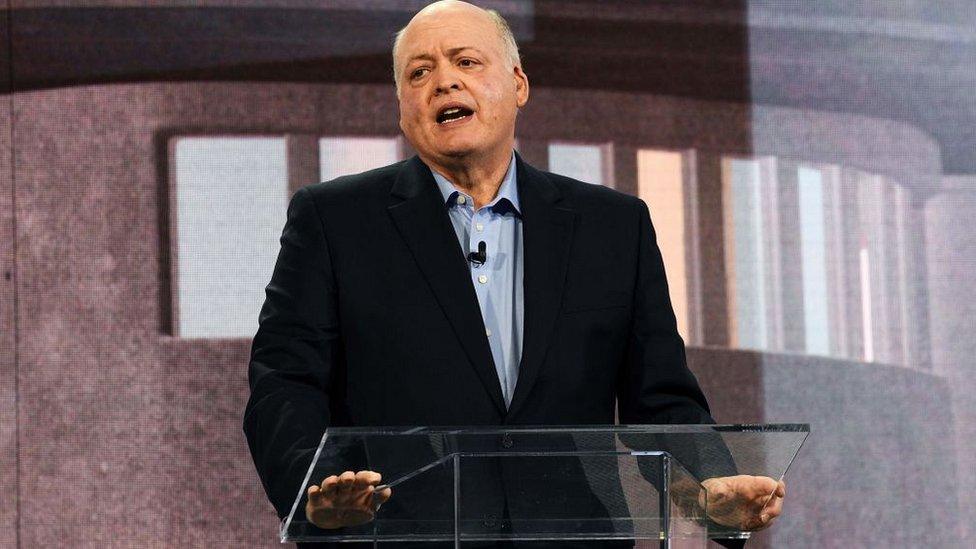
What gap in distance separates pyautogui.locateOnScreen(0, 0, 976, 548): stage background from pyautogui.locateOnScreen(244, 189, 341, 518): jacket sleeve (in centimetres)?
169

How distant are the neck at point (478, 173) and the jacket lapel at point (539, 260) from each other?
34mm

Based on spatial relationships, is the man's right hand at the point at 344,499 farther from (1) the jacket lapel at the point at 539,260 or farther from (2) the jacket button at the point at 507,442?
(1) the jacket lapel at the point at 539,260

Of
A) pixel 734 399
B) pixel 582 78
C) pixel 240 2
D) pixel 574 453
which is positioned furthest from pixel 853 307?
pixel 574 453

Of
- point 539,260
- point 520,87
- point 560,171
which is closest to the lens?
point 539,260

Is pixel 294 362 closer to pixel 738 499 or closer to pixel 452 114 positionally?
pixel 452 114

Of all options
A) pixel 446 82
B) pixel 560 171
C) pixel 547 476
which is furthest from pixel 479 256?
pixel 560 171

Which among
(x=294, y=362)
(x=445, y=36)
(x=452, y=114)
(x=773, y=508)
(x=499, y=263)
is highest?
(x=445, y=36)

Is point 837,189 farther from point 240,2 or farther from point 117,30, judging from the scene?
point 117,30

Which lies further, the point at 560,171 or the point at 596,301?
the point at 560,171

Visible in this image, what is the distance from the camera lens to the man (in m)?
1.82

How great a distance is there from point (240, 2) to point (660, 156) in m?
1.23

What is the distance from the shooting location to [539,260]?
1.92 meters

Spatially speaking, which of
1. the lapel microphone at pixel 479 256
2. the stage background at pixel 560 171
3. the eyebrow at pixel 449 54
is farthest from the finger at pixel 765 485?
the stage background at pixel 560 171

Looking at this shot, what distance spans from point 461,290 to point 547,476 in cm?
52
